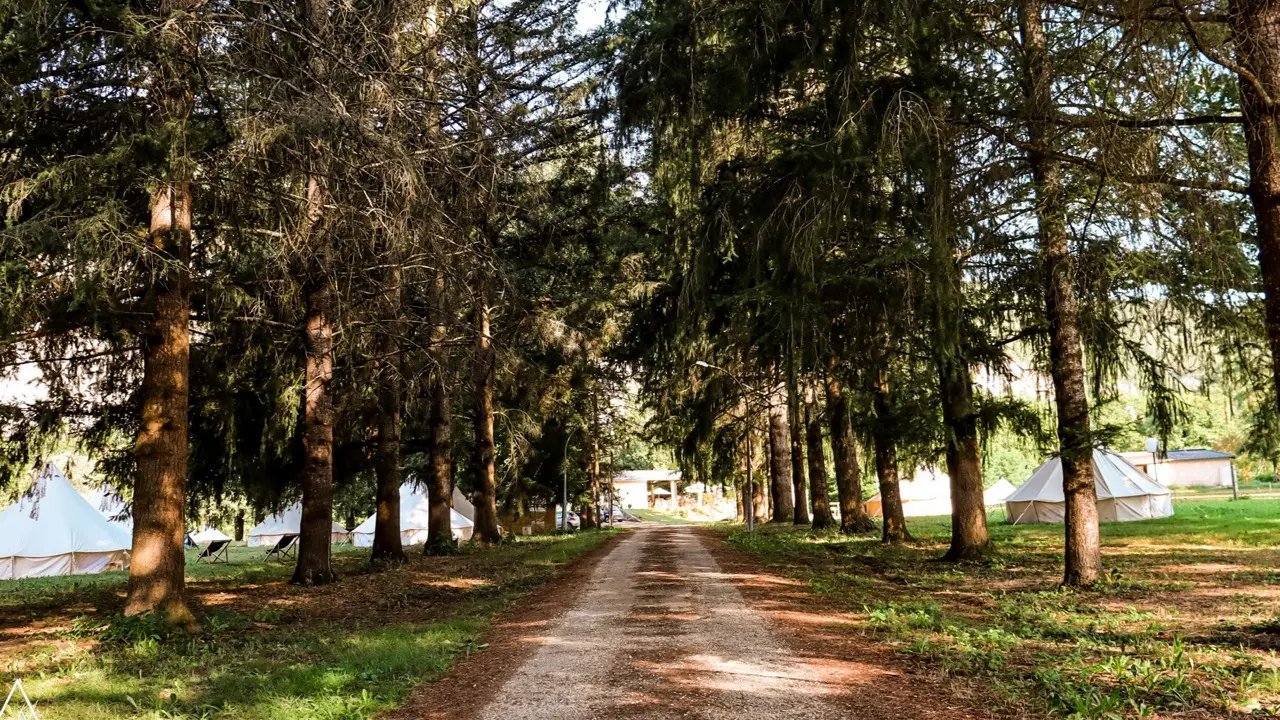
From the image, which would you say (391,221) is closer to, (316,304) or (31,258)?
(31,258)

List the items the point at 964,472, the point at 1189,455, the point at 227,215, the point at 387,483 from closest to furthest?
1. the point at 227,215
2. the point at 964,472
3. the point at 387,483
4. the point at 1189,455

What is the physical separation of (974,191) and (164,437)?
8974mm

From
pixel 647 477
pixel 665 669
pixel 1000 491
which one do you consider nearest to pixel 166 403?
pixel 665 669

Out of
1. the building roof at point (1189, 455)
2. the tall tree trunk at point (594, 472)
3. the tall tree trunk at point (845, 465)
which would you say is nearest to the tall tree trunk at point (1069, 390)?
the tall tree trunk at point (845, 465)

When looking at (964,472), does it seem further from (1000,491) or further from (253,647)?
(1000,491)

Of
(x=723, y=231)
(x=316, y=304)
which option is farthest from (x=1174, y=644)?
(x=316, y=304)

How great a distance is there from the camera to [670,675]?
6.54m

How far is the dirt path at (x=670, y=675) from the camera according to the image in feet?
18.3

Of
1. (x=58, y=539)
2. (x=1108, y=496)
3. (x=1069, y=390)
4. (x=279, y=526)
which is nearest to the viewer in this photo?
(x=1069, y=390)

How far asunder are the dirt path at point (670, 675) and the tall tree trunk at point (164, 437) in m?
3.68

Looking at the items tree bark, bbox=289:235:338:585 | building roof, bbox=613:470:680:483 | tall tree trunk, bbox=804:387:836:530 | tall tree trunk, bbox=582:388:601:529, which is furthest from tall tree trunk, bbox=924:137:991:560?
building roof, bbox=613:470:680:483

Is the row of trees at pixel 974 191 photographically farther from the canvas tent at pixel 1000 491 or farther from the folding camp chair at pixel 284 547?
the canvas tent at pixel 1000 491

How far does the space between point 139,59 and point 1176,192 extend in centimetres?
1017

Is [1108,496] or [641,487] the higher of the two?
[1108,496]
